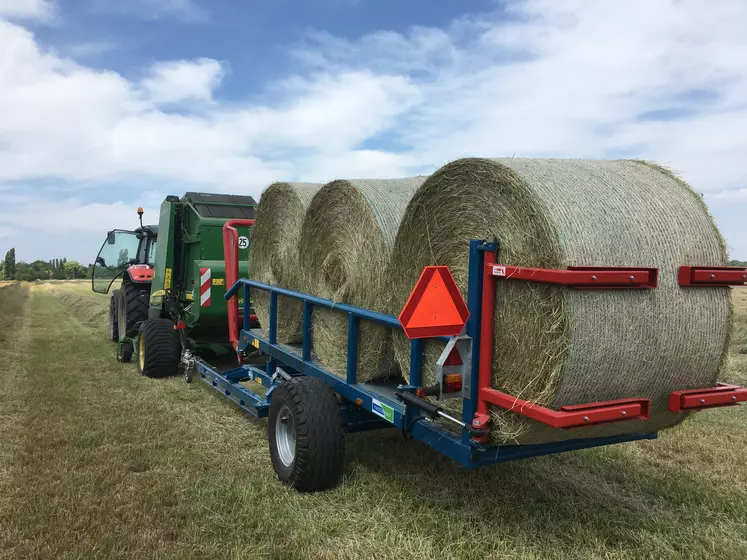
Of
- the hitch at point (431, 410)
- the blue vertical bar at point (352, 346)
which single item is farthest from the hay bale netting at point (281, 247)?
the hitch at point (431, 410)

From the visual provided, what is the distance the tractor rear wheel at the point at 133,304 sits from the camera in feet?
33.2

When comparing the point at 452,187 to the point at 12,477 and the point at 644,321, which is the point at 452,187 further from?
the point at 12,477

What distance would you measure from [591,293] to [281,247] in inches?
152

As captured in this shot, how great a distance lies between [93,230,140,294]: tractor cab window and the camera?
11422 millimetres

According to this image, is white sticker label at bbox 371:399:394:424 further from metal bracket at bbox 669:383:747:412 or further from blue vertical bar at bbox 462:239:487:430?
metal bracket at bbox 669:383:747:412

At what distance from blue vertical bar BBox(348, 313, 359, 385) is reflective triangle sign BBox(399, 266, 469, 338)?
1173 mm

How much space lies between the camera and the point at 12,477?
4750 millimetres

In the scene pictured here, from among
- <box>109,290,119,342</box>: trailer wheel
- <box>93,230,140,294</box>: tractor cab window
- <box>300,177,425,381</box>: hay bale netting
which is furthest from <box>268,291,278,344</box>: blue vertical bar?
<box>109,290,119,342</box>: trailer wheel

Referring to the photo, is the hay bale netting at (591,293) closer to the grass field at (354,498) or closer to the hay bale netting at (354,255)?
the grass field at (354,498)

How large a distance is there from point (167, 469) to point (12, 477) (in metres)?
1.14

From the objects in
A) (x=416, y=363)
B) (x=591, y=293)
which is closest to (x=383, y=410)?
(x=416, y=363)

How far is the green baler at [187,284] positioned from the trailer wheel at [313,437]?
11.8 ft

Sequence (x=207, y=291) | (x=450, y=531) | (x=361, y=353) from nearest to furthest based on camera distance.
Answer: (x=450, y=531) < (x=361, y=353) < (x=207, y=291)

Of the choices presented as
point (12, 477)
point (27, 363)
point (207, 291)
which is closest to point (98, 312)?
point (27, 363)
